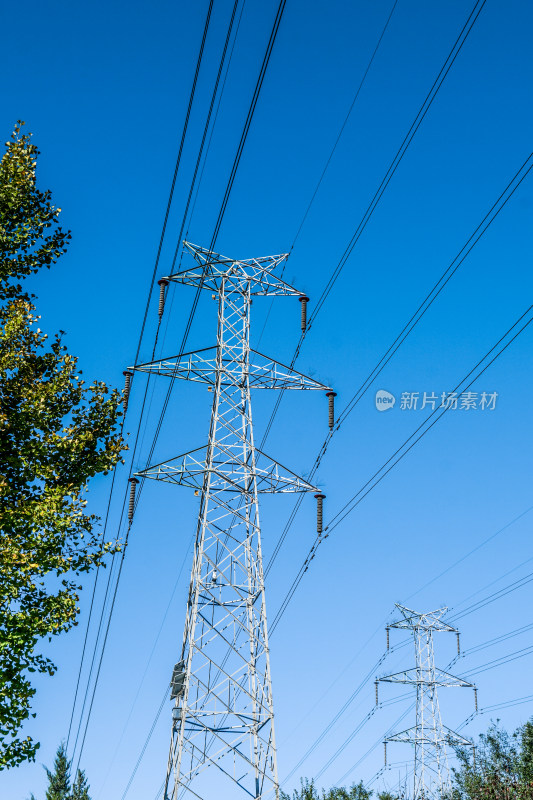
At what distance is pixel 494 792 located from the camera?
5972 cm

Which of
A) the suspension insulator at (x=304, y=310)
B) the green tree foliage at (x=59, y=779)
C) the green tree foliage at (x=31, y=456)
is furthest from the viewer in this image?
the green tree foliage at (x=59, y=779)

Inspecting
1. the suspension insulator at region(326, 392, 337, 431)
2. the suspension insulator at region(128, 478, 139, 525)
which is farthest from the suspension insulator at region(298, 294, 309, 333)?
the suspension insulator at region(128, 478, 139, 525)

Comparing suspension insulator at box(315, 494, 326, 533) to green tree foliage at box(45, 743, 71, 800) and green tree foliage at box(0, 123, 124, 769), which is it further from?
green tree foliage at box(45, 743, 71, 800)

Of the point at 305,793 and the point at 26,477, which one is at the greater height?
the point at 305,793

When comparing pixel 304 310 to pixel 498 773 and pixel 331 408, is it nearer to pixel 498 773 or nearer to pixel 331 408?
pixel 331 408

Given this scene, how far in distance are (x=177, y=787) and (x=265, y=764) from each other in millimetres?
2329

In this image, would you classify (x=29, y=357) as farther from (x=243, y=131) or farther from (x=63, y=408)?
(x=243, y=131)

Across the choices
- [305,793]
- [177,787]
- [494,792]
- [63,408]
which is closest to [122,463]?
[63,408]

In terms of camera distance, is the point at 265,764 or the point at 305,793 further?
the point at 305,793

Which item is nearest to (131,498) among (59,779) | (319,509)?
(319,509)

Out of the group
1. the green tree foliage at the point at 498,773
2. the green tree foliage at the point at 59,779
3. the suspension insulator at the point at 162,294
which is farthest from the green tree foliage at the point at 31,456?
the green tree foliage at the point at 59,779

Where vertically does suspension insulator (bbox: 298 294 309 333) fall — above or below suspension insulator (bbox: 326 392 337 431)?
above

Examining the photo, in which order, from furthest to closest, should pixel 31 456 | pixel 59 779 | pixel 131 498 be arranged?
pixel 59 779 < pixel 131 498 < pixel 31 456

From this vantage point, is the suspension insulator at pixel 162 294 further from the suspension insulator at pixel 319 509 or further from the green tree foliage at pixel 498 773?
the green tree foliage at pixel 498 773
